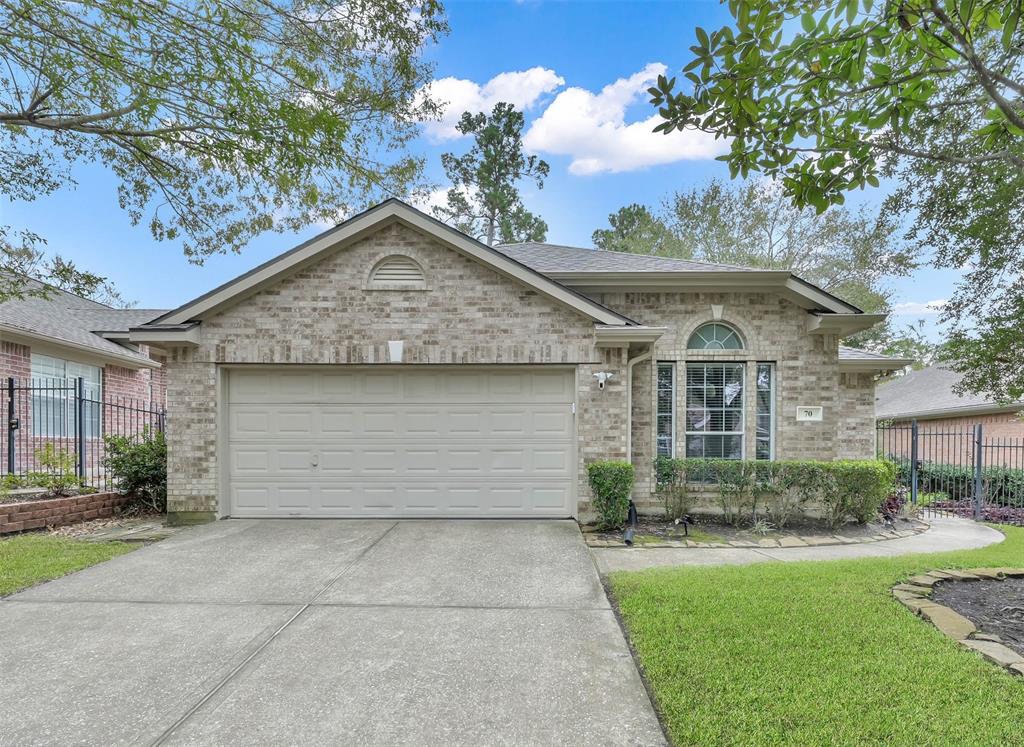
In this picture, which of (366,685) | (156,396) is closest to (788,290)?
(366,685)

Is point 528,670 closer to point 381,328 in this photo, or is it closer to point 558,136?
point 381,328

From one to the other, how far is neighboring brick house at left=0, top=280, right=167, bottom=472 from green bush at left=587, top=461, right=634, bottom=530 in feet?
27.0

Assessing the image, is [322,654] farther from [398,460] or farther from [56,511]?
[56,511]

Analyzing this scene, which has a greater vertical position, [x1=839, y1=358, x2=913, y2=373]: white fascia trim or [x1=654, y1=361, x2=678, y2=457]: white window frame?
→ [x1=839, y1=358, x2=913, y2=373]: white fascia trim

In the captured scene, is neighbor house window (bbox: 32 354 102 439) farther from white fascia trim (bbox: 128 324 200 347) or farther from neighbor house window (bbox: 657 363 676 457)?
neighbor house window (bbox: 657 363 676 457)

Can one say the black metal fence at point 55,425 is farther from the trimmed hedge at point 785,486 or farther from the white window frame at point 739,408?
the white window frame at point 739,408

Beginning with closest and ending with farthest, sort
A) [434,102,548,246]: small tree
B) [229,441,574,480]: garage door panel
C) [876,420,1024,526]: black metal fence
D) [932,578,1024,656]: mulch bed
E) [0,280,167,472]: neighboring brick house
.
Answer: [932,578,1024,656]: mulch bed, [229,441,574,480]: garage door panel, [876,420,1024,526]: black metal fence, [0,280,167,472]: neighboring brick house, [434,102,548,246]: small tree

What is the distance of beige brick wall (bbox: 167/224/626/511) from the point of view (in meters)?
7.98

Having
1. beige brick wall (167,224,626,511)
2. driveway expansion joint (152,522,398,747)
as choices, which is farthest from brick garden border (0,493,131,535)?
driveway expansion joint (152,522,398,747)

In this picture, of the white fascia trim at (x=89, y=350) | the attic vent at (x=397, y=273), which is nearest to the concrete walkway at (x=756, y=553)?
the attic vent at (x=397, y=273)

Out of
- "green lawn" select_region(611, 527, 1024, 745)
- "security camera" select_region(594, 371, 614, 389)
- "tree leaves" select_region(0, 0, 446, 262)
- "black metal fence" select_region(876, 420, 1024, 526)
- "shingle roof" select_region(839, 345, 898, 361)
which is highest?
"tree leaves" select_region(0, 0, 446, 262)

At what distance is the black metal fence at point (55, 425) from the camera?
9.45 meters

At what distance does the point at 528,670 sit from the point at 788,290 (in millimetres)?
7972

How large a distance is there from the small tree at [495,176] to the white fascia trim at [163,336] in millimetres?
18499
